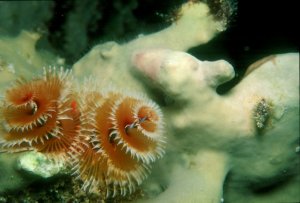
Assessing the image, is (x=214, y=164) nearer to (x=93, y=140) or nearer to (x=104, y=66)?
(x=93, y=140)

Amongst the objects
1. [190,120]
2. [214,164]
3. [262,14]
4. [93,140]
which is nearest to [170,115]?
[190,120]

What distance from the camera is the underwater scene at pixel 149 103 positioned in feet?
9.95

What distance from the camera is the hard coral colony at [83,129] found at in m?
2.99

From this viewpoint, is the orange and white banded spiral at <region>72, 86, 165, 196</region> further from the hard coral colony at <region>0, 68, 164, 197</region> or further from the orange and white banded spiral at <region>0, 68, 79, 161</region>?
the orange and white banded spiral at <region>0, 68, 79, 161</region>

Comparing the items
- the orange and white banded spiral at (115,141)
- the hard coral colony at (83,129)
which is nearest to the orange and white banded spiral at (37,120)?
the hard coral colony at (83,129)

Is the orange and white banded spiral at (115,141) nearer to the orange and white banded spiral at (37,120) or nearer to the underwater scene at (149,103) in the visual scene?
the underwater scene at (149,103)

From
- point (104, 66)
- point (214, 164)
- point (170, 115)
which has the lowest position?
point (214, 164)

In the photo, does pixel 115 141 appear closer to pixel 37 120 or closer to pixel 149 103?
pixel 149 103

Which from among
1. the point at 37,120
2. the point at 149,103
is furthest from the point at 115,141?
the point at 37,120

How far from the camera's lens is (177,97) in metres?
3.49

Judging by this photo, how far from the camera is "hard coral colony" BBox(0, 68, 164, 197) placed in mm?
2988

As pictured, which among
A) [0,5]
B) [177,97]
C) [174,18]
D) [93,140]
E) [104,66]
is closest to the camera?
[93,140]

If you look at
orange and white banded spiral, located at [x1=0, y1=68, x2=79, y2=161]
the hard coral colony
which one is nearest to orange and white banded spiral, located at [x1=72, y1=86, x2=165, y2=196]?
the hard coral colony

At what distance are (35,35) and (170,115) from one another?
243 cm
